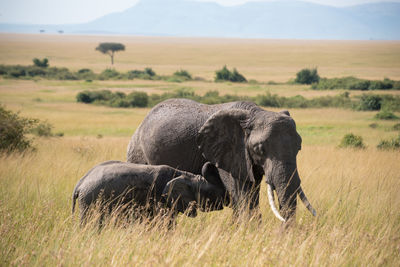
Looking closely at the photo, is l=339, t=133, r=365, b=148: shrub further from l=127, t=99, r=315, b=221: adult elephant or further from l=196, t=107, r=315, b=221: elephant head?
l=196, t=107, r=315, b=221: elephant head

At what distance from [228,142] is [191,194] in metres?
0.85

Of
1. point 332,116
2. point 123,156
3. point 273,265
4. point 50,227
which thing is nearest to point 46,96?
point 332,116

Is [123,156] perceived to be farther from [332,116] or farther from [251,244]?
[332,116]

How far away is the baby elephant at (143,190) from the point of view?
610cm

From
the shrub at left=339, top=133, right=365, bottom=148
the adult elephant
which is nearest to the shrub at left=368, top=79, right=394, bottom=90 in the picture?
the shrub at left=339, top=133, right=365, bottom=148

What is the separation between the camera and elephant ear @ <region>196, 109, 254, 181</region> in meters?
6.29

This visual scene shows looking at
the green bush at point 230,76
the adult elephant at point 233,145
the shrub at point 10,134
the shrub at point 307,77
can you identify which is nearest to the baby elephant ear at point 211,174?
the adult elephant at point 233,145

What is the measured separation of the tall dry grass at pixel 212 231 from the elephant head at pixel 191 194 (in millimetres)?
242

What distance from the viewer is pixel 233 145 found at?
253 inches

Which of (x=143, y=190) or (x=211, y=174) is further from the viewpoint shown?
(x=211, y=174)

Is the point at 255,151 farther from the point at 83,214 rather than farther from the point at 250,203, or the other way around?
the point at 83,214

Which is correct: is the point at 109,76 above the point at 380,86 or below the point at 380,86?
below

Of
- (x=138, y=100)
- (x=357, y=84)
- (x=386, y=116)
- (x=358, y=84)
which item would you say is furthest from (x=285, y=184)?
(x=357, y=84)

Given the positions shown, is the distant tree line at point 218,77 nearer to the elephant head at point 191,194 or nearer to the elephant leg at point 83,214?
the elephant head at point 191,194
